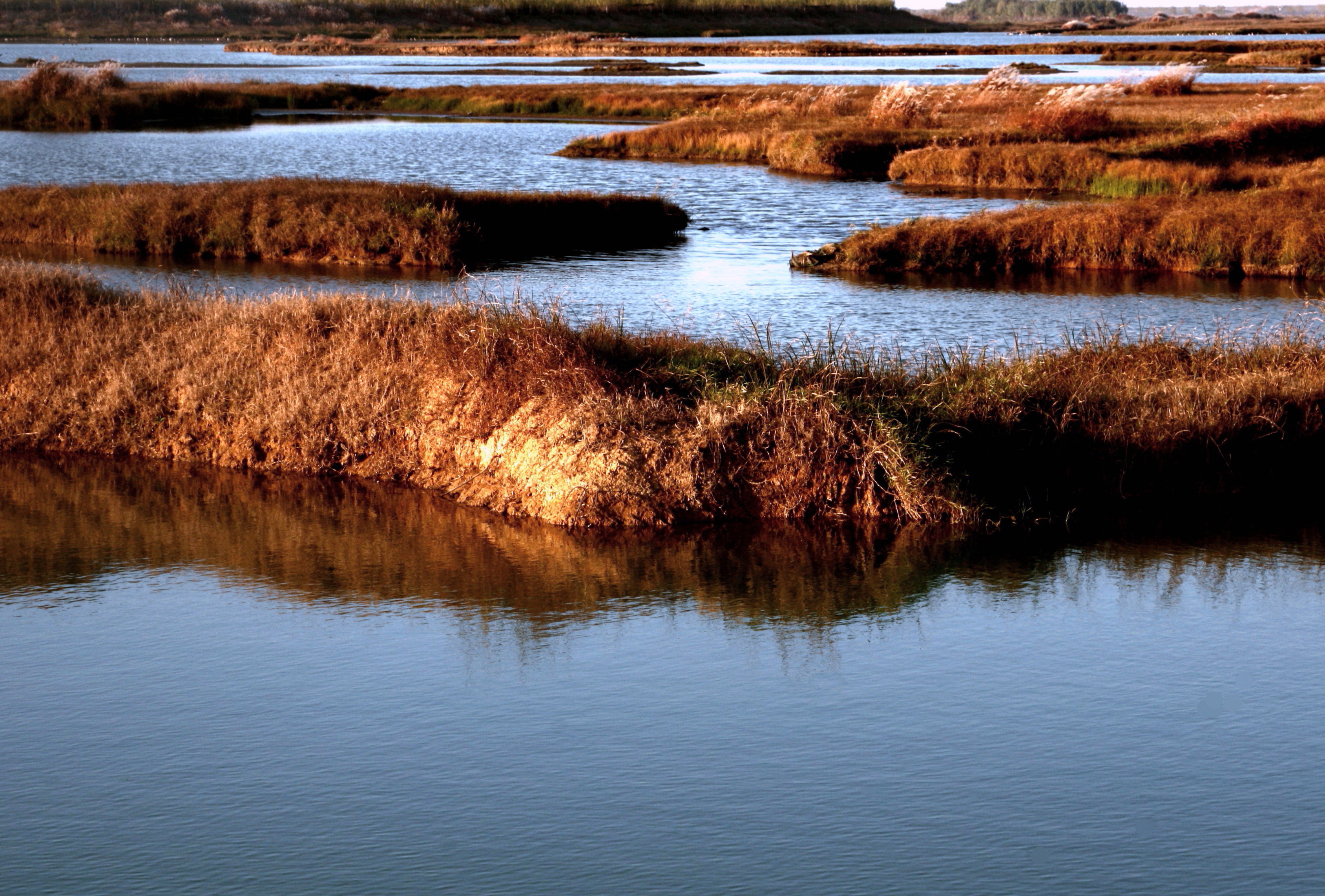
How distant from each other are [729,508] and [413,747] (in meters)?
4.99

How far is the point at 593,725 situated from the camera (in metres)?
9.11

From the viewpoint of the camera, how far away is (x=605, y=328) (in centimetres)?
1521

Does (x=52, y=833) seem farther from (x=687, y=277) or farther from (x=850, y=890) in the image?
(x=687, y=277)

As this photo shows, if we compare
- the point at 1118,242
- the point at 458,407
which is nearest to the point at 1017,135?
the point at 1118,242

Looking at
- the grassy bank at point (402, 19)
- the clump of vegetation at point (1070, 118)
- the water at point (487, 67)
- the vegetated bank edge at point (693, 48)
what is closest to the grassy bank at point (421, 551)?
the clump of vegetation at point (1070, 118)

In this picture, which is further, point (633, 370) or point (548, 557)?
point (633, 370)

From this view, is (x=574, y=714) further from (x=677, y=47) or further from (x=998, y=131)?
(x=677, y=47)

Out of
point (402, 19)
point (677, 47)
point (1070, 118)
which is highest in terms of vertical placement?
point (402, 19)

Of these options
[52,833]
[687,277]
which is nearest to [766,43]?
[687,277]

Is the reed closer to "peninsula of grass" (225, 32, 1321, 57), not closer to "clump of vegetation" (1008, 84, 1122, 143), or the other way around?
"clump of vegetation" (1008, 84, 1122, 143)

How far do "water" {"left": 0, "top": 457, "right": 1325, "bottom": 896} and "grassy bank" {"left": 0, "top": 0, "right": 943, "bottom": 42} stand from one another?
135996 millimetres

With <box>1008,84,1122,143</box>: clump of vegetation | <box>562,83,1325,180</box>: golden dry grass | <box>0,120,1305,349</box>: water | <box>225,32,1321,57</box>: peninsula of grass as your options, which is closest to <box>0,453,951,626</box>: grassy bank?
<box>0,120,1305,349</box>: water

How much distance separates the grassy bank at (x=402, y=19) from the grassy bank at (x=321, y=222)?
116m

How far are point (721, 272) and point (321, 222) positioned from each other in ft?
25.6
